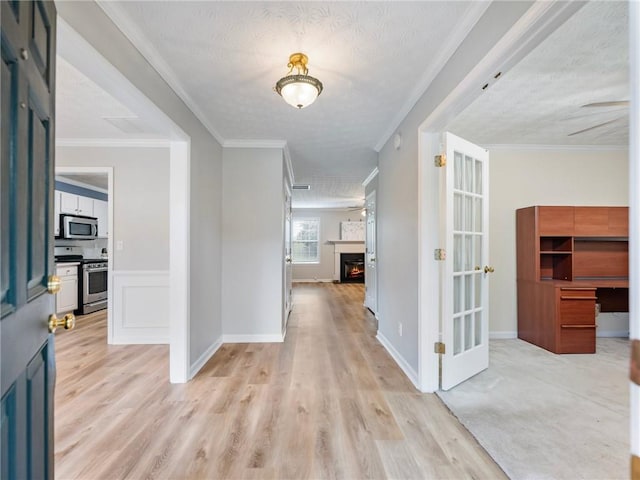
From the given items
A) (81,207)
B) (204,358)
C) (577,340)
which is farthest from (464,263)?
(81,207)

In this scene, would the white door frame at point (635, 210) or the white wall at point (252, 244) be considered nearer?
the white door frame at point (635, 210)

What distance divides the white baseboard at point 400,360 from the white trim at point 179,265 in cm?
190

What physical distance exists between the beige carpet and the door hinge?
177 centimetres

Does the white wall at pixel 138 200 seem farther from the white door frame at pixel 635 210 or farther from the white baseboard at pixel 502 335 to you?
the white baseboard at pixel 502 335

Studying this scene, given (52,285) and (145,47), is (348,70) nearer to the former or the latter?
(145,47)

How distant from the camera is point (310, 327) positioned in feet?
14.2

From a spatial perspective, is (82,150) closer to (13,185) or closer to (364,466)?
(13,185)

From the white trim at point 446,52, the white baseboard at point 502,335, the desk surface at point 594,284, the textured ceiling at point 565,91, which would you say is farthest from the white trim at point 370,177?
the white baseboard at point 502,335

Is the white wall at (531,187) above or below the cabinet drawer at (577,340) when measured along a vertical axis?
above

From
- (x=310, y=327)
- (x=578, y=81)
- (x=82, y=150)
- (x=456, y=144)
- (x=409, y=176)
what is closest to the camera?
(x=578, y=81)

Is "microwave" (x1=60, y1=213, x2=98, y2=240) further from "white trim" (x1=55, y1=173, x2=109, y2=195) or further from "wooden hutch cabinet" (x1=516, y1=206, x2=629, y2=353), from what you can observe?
"wooden hutch cabinet" (x1=516, y1=206, x2=629, y2=353)

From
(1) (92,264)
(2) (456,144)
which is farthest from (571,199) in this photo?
(1) (92,264)

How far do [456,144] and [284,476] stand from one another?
99.8 inches

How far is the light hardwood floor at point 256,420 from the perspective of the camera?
1.61 m
